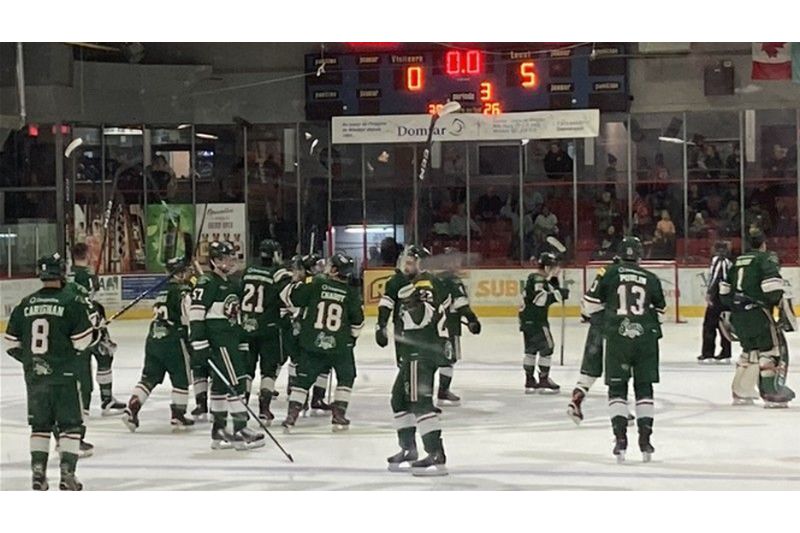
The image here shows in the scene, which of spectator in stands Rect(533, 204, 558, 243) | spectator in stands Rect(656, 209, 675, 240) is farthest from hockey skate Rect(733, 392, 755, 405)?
spectator in stands Rect(533, 204, 558, 243)

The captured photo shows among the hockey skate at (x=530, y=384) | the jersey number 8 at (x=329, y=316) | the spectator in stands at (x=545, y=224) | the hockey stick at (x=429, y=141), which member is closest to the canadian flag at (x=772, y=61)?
the spectator in stands at (x=545, y=224)

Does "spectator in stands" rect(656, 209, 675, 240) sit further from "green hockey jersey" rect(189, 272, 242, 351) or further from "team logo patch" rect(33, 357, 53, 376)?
"team logo patch" rect(33, 357, 53, 376)

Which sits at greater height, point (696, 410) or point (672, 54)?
point (672, 54)

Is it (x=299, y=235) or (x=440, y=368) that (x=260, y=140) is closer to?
(x=299, y=235)

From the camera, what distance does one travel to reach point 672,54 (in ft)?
25.5


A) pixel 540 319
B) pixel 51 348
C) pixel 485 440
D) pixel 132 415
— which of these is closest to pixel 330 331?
pixel 485 440

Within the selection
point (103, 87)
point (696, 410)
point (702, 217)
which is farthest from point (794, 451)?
point (103, 87)

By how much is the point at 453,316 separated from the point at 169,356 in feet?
5.83

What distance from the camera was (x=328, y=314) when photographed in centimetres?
796

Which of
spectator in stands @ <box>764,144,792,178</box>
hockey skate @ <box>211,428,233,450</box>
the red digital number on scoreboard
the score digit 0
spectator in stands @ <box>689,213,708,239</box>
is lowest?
hockey skate @ <box>211,428,233,450</box>

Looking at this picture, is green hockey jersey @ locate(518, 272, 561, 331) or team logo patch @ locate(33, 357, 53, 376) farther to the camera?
green hockey jersey @ locate(518, 272, 561, 331)

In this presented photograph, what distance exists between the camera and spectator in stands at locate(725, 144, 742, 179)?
8078 mm

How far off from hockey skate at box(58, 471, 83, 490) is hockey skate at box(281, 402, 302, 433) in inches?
51.5
